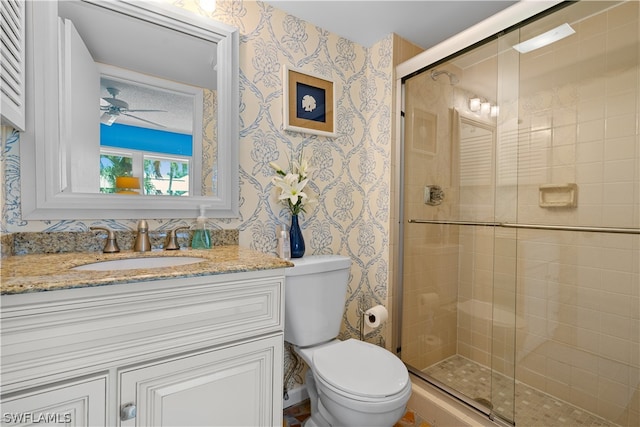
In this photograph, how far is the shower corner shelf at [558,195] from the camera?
145cm

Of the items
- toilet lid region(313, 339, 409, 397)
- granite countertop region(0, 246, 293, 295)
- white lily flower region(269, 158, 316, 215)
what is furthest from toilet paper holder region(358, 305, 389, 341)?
granite countertop region(0, 246, 293, 295)

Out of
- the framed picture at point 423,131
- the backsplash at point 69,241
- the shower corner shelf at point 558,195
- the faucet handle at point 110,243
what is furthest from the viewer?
the framed picture at point 423,131

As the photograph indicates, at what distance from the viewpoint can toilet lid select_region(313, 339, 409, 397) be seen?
1141 millimetres

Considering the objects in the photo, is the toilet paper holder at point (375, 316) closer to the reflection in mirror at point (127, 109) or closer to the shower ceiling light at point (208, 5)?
the reflection in mirror at point (127, 109)

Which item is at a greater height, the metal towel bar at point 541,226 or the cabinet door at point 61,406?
the metal towel bar at point 541,226

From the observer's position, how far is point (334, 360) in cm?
134

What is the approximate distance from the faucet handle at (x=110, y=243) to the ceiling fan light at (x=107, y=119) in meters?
0.43

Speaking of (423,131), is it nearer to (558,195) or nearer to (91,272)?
(558,195)

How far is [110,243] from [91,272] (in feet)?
1.32

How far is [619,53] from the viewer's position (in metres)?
1.30

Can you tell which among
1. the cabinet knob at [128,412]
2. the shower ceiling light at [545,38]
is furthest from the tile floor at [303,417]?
the shower ceiling light at [545,38]

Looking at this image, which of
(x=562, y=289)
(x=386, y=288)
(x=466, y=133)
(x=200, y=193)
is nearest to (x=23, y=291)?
(x=200, y=193)

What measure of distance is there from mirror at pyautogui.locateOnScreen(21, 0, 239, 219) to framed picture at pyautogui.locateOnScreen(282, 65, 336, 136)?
30cm

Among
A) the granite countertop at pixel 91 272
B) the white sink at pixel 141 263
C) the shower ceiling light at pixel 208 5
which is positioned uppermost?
the shower ceiling light at pixel 208 5
